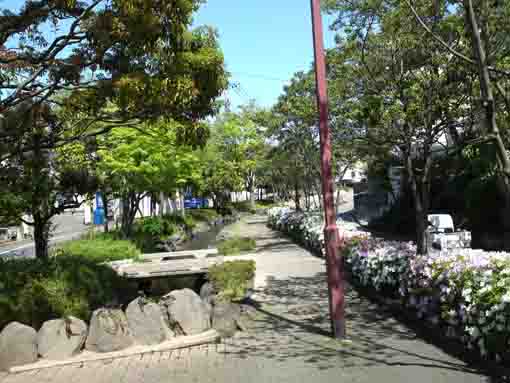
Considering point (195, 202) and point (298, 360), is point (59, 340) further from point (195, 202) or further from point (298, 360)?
point (195, 202)

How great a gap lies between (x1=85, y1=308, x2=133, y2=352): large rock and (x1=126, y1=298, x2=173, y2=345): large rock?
133 mm

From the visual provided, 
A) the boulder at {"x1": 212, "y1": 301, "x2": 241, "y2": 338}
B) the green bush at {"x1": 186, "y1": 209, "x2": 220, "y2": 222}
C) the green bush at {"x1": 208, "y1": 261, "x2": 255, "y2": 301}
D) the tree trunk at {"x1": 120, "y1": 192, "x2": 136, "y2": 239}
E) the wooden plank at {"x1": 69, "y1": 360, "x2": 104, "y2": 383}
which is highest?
the tree trunk at {"x1": 120, "y1": 192, "x2": 136, "y2": 239}

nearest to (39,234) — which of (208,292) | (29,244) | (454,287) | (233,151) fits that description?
(208,292)

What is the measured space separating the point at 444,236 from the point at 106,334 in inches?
424

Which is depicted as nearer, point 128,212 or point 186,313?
point 186,313

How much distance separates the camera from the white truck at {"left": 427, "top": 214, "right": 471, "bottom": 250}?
47.8 feet

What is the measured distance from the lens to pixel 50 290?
26.1 feet

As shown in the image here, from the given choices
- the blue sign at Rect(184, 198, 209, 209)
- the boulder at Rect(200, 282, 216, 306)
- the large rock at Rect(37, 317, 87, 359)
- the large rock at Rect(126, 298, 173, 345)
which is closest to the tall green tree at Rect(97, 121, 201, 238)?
the boulder at Rect(200, 282, 216, 306)

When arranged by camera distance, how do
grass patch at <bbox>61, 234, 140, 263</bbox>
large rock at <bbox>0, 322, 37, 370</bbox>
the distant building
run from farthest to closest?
the distant building
grass patch at <bbox>61, 234, 140, 263</bbox>
large rock at <bbox>0, 322, 37, 370</bbox>

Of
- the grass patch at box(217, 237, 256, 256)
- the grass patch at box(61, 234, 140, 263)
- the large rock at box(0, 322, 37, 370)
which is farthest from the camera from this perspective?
the grass patch at box(217, 237, 256, 256)

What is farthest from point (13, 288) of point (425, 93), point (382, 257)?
point (425, 93)

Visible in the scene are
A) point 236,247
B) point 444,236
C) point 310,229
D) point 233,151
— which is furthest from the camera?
point 233,151

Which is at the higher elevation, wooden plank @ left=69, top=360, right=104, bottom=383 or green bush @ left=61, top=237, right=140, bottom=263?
green bush @ left=61, top=237, right=140, bottom=263

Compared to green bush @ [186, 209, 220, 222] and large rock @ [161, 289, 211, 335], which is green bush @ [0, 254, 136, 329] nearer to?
large rock @ [161, 289, 211, 335]
